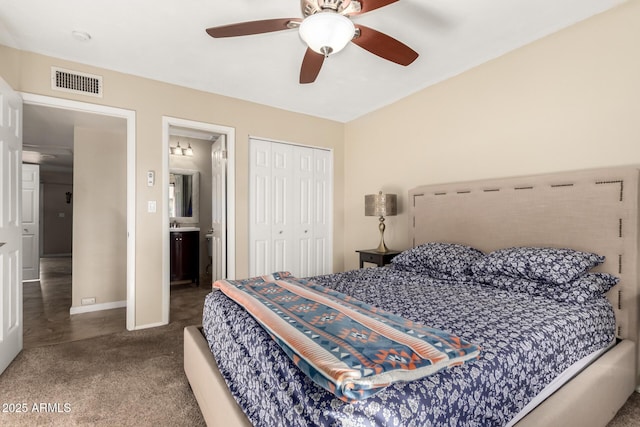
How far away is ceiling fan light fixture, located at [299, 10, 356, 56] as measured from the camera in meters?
1.60

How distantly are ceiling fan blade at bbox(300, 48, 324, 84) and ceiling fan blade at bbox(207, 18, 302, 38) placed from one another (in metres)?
0.28

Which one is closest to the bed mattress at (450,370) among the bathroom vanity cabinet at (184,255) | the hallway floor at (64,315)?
the hallway floor at (64,315)

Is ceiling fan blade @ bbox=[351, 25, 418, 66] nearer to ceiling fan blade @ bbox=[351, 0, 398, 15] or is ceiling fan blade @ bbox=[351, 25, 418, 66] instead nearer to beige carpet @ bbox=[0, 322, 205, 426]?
ceiling fan blade @ bbox=[351, 0, 398, 15]

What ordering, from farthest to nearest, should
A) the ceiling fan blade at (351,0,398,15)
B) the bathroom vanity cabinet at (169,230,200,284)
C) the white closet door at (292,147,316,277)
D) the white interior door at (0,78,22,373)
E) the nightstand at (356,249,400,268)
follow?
the bathroom vanity cabinet at (169,230,200,284) → the white closet door at (292,147,316,277) → the nightstand at (356,249,400,268) → the white interior door at (0,78,22,373) → the ceiling fan blade at (351,0,398,15)

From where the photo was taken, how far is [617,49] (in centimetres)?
207

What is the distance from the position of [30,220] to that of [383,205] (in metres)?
6.06

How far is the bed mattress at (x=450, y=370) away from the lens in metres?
0.90

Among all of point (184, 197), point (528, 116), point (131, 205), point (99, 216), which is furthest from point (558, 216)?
point (184, 197)

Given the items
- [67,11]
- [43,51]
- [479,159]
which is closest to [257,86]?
[67,11]

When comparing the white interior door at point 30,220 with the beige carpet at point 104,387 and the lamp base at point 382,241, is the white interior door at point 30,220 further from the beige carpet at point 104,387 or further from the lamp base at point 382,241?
the lamp base at point 382,241

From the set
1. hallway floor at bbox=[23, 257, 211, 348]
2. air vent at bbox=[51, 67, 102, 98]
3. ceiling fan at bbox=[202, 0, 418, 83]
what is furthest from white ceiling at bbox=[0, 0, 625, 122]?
hallway floor at bbox=[23, 257, 211, 348]

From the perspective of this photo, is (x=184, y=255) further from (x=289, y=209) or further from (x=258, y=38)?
(x=258, y=38)

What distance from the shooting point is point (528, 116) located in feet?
8.24

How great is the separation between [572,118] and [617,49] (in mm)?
467
